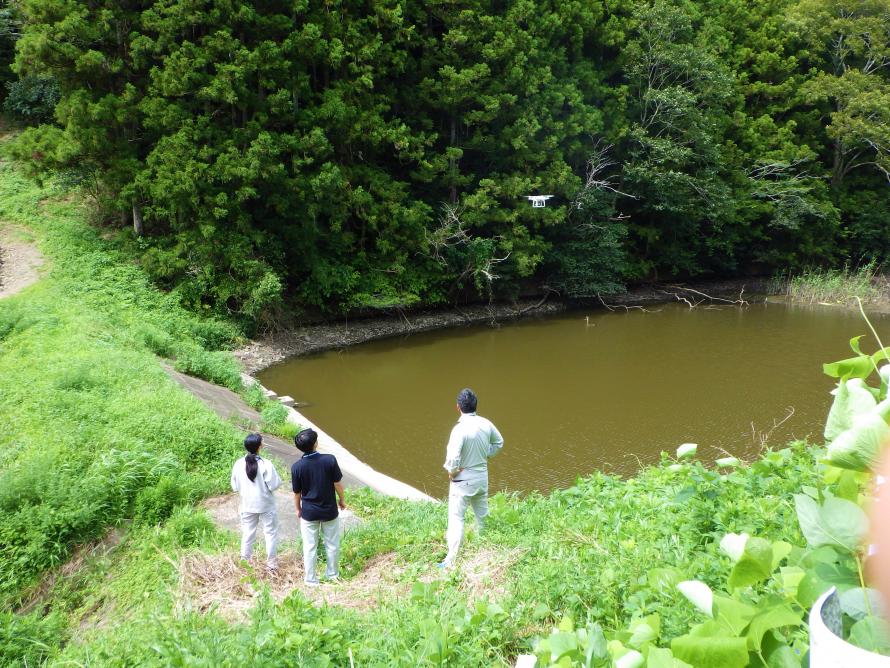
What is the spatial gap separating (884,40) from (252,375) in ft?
80.4

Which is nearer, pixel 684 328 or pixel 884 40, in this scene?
pixel 684 328

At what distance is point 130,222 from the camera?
16625mm

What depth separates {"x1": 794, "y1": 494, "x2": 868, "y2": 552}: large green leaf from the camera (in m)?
0.91

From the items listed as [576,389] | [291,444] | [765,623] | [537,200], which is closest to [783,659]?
[765,623]

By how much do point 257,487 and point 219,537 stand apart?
839mm

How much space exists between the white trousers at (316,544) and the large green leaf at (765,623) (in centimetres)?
390

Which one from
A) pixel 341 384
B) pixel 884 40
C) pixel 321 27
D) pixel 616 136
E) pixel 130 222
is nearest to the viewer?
pixel 341 384

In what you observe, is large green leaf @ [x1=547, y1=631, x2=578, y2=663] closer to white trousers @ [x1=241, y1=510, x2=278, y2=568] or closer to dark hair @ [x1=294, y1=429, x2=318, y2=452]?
dark hair @ [x1=294, y1=429, x2=318, y2=452]

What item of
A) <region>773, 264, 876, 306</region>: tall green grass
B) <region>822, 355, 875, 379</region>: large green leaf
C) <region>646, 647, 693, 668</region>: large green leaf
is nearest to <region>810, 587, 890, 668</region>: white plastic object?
<region>646, 647, 693, 668</region>: large green leaf

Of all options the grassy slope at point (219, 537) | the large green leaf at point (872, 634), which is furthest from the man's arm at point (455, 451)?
the large green leaf at point (872, 634)

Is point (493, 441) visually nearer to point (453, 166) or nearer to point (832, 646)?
point (832, 646)

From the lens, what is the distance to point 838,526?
36.0 inches

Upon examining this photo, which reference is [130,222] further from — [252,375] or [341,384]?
[341,384]

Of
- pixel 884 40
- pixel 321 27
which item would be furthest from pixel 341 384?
pixel 884 40
